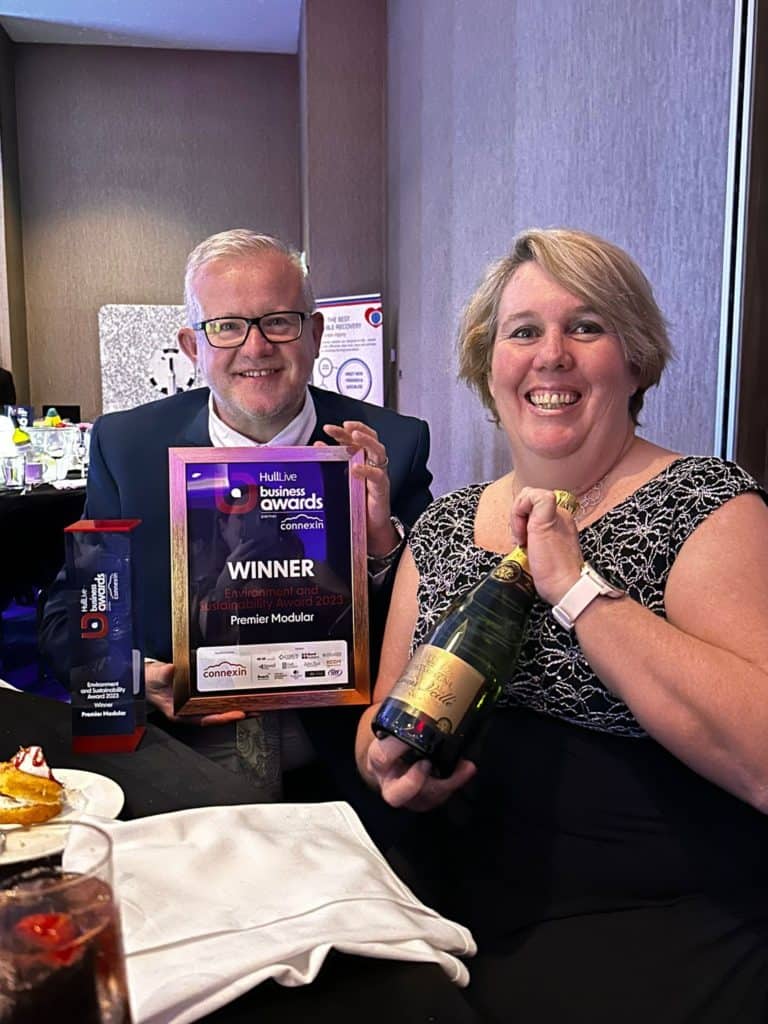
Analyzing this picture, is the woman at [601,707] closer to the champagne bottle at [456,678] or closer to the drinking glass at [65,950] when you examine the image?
the champagne bottle at [456,678]

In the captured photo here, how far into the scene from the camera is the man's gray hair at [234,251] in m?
1.75

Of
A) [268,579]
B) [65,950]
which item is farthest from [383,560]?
[65,950]

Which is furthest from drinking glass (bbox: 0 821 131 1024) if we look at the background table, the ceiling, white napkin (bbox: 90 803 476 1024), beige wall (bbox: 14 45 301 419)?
beige wall (bbox: 14 45 301 419)

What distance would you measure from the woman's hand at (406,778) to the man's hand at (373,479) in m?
0.46

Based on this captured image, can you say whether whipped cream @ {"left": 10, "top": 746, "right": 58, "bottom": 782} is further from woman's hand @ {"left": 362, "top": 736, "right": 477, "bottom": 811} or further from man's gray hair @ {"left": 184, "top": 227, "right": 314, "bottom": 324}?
man's gray hair @ {"left": 184, "top": 227, "right": 314, "bottom": 324}

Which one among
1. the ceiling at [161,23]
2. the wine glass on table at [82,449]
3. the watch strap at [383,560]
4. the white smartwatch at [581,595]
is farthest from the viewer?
the ceiling at [161,23]

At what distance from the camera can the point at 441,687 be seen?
0.90m

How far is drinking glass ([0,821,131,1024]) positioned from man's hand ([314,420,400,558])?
0.83m

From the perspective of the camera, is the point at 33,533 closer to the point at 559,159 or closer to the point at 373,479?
the point at 559,159

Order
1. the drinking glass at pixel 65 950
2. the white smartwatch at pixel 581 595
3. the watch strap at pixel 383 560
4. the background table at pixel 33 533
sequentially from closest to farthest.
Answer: the drinking glass at pixel 65 950 → the white smartwatch at pixel 581 595 → the watch strap at pixel 383 560 → the background table at pixel 33 533

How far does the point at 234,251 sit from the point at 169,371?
5601 mm

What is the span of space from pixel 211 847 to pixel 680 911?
1.86 feet

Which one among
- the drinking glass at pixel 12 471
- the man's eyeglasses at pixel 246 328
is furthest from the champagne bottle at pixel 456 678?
the drinking glass at pixel 12 471

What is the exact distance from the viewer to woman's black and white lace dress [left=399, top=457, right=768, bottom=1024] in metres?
0.91
